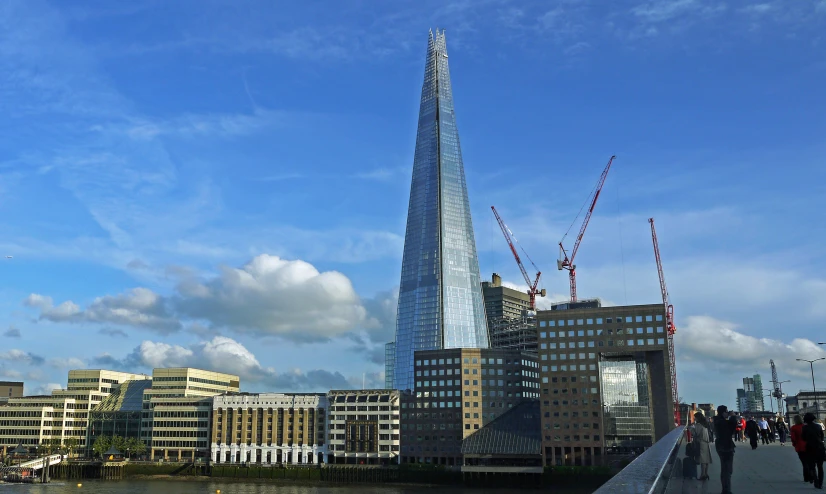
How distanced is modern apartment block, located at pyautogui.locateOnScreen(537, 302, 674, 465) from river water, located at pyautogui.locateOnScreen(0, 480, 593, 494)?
25219mm

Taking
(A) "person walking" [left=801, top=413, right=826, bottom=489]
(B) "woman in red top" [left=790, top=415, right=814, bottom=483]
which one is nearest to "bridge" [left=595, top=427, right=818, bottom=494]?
(B) "woman in red top" [left=790, top=415, right=814, bottom=483]

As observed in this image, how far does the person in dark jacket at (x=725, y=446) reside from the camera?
20156mm

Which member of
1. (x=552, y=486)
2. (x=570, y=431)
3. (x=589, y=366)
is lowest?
(x=552, y=486)

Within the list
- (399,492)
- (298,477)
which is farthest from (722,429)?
(298,477)

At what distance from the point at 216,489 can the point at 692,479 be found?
163082 millimetres

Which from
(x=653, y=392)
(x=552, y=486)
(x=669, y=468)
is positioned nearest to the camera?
(x=669, y=468)

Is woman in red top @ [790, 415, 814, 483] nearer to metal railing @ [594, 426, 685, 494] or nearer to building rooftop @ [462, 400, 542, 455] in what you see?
metal railing @ [594, 426, 685, 494]

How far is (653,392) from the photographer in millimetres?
193000

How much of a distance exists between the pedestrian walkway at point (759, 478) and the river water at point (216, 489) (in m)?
124

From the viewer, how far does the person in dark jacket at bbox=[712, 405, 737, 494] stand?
20156mm

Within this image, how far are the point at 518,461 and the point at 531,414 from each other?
14.6 m

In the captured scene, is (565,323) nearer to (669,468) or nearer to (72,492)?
(72,492)

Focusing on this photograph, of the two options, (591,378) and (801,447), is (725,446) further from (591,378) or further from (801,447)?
(591,378)

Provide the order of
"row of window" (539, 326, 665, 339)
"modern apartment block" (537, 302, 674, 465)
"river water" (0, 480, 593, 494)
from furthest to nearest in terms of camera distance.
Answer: "row of window" (539, 326, 665, 339), "modern apartment block" (537, 302, 674, 465), "river water" (0, 480, 593, 494)
